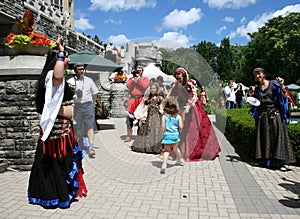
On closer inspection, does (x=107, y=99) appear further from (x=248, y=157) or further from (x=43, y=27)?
(x=248, y=157)

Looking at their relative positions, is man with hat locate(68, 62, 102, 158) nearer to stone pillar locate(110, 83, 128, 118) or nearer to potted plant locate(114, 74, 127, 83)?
potted plant locate(114, 74, 127, 83)

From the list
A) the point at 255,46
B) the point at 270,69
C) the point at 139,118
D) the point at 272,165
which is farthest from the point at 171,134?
the point at 255,46

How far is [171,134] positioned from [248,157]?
2171 mm

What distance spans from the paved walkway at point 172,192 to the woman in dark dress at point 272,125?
0.26 meters

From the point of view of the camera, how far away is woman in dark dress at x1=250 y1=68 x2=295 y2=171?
4.90 metres

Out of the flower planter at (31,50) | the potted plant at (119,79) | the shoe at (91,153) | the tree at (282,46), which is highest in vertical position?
the tree at (282,46)

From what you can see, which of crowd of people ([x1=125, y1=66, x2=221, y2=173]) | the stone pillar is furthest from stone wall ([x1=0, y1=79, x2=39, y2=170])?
the stone pillar

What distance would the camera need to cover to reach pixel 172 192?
3.91 meters

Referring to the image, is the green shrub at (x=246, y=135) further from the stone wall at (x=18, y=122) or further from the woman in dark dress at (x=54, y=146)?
the stone wall at (x=18, y=122)

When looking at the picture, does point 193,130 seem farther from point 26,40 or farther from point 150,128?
point 26,40

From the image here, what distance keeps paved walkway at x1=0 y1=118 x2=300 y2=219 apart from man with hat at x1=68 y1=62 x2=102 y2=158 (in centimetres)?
58

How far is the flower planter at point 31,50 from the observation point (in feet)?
16.0

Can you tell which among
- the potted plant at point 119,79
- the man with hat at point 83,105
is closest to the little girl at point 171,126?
the man with hat at point 83,105

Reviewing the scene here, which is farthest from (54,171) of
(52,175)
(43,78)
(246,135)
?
(246,135)
